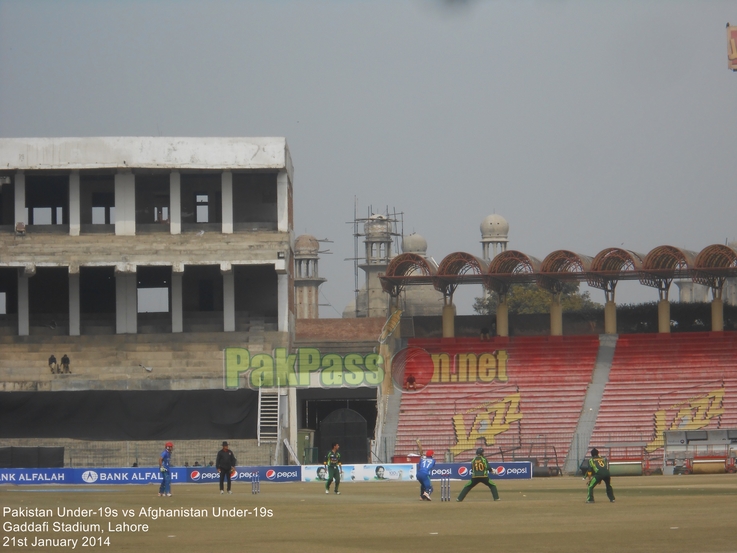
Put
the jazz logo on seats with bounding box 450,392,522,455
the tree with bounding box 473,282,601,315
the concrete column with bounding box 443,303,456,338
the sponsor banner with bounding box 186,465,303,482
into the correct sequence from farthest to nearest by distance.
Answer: the tree with bounding box 473,282,601,315
the concrete column with bounding box 443,303,456,338
the jazz logo on seats with bounding box 450,392,522,455
the sponsor banner with bounding box 186,465,303,482

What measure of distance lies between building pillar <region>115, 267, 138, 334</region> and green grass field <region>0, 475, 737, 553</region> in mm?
23191

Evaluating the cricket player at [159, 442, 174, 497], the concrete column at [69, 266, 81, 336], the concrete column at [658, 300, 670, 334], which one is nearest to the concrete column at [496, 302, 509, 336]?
the concrete column at [658, 300, 670, 334]

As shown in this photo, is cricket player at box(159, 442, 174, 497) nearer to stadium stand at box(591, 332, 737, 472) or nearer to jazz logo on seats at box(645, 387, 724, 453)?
stadium stand at box(591, 332, 737, 472)

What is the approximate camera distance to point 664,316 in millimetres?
59812

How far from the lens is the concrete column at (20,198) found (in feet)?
188

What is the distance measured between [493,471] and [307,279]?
10065 centimetres

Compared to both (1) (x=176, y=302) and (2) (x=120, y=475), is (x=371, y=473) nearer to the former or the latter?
(2) (x=120, y=475)

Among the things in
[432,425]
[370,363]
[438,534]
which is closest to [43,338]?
[370,363]

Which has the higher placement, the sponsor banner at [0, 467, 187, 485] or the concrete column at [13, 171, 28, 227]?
the concrete column at [13, 171, 28, 227]

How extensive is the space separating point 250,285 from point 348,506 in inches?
1335

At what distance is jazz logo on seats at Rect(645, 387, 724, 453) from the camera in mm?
52094

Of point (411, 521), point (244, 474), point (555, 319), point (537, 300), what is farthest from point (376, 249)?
point (411, 521)

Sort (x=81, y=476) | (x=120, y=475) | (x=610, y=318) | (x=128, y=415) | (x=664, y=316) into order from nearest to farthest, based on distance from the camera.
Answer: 1. (x=81, y=476)
2. (x=120, y=475)
3. (x=128, y=415)
4. (x=664, y=316)
5. (x=610, y=318)

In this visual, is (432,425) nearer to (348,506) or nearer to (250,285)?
(250,285)
